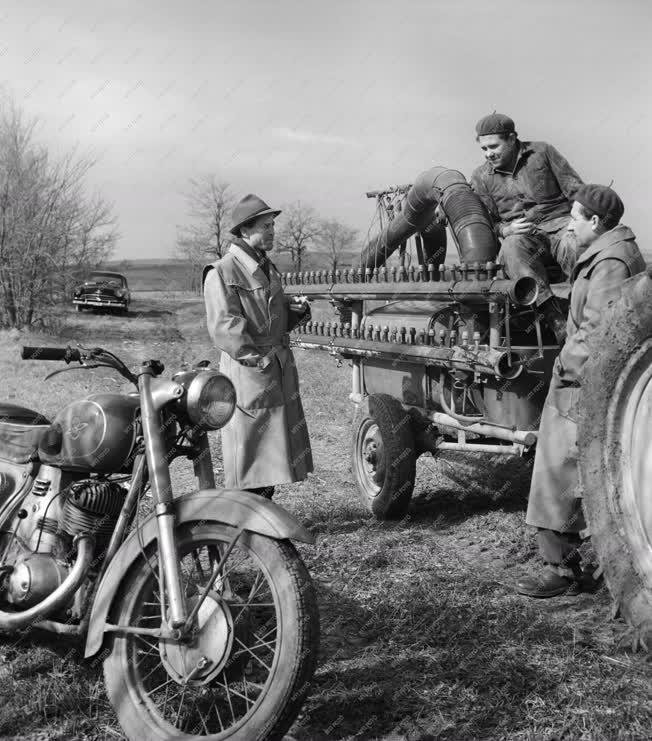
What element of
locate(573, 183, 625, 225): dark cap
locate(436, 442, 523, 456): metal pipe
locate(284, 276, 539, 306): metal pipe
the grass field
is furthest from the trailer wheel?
locate(573, 183, 625, 225): dark cap

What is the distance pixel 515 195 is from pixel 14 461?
11.2ft

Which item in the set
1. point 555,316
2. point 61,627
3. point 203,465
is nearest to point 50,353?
point 203,465

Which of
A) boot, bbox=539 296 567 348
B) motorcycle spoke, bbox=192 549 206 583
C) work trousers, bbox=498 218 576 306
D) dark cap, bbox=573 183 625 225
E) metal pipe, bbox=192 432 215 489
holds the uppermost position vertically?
dark cap, bbox=573 183 625 225

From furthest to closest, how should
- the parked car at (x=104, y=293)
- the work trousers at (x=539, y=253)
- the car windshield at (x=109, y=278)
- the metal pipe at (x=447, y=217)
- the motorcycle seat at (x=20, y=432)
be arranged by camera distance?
the car windshield at (x=109, y=278) → the parked car at (x=104, y=293) → the metal pipe at (x=447, y=217) → the work trousers at (x=539, y=253) → the motorcycle seat at (x=20, y=432)

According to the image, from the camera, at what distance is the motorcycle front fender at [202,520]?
2406mm

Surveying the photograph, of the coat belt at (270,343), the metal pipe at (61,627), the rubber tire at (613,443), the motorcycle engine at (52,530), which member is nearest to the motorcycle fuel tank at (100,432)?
the motorcycle engine at (52,530)

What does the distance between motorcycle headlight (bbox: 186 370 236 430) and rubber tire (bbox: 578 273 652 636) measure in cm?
113

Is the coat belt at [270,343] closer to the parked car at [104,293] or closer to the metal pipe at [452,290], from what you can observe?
the metal pipe at [452,290]

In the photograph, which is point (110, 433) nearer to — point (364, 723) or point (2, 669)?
point (2, 669)

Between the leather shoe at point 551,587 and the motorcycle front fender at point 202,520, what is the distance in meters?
1.74

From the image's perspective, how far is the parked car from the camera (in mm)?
28609

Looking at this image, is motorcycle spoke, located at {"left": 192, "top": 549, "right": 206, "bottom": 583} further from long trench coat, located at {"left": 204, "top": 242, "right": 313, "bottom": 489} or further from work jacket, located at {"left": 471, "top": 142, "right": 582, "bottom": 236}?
work jacket, located at {"left": 471, "top": 142, "right": 582, "bottom": 236}

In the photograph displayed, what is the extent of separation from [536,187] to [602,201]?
1.52m

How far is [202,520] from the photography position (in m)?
2.49
